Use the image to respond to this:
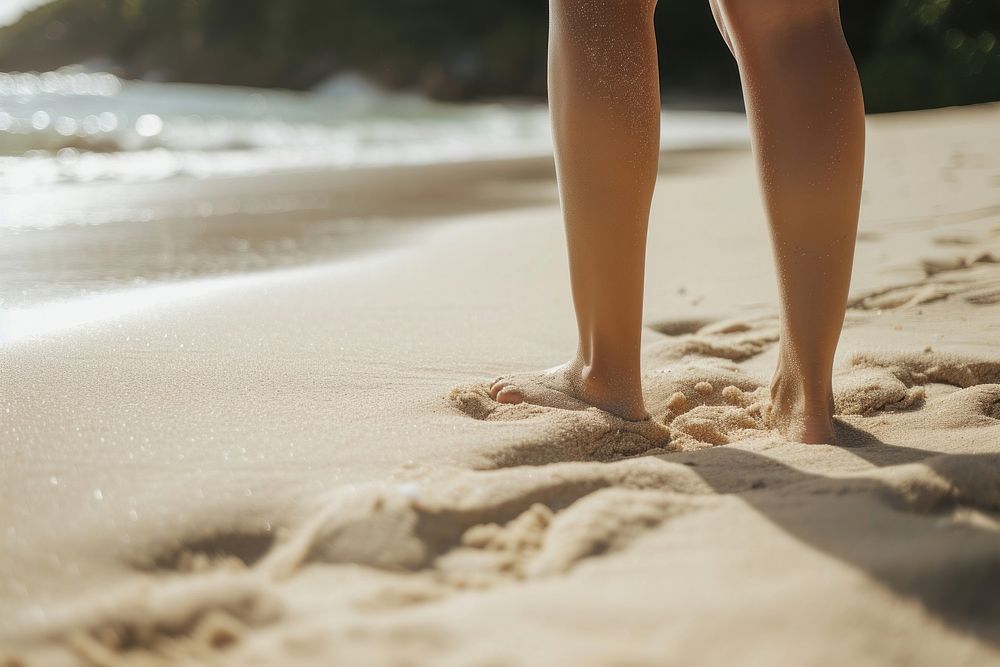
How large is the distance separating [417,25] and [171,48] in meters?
8.51

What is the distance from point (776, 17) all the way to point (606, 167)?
11.4 inches

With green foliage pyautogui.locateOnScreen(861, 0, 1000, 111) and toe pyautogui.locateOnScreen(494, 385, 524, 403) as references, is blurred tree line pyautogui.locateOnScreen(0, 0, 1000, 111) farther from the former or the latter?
toe pyautogui.locateOnScreen(494, 385, 524, 403)

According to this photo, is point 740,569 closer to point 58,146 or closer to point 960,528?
point 960,528

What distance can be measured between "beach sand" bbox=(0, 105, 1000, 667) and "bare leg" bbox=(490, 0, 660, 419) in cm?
10

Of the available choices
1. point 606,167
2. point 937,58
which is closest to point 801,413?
point 606,167

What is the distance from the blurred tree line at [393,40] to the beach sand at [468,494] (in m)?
12.7

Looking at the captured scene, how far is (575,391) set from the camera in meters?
1.38

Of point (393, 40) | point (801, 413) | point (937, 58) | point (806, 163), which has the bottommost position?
point (801, 413)

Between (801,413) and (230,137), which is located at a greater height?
(230,137)

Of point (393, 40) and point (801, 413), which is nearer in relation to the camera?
point (801, 413)

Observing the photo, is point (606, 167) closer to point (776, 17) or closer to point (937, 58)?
point (776, 17)

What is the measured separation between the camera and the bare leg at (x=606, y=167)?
4.24 feet

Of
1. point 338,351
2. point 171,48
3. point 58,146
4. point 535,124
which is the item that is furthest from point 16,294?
point 171,48

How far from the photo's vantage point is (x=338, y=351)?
165 cm
